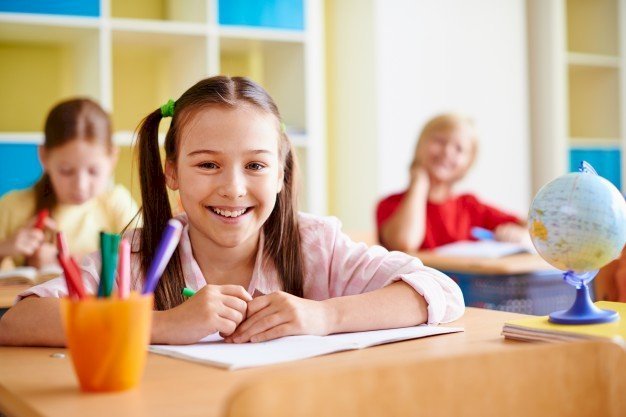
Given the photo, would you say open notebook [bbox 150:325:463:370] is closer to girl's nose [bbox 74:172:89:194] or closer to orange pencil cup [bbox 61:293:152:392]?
orange pencil cup [bbox 61:293:152:392]

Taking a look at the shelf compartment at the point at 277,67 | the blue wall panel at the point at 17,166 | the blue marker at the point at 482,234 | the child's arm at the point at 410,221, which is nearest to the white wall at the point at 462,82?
the shelf compartment at the point at 277,67

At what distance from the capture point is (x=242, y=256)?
1.62 metres

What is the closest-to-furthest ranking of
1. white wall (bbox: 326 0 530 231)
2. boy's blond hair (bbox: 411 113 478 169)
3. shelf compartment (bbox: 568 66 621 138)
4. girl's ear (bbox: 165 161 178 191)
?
girl's ear (bbox: 165 161 178 191)
boy's blond hair (bbox: 411 113 478 169)
white wall (bbox: 326 0 530 231)
shelf compartment (bbox: 568 66 621 138)

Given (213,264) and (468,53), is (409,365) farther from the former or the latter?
(468,53)

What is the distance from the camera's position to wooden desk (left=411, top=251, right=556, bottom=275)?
9.16ft

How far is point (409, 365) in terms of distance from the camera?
0.76 meters

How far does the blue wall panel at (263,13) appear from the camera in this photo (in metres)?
4.01

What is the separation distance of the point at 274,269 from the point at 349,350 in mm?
454

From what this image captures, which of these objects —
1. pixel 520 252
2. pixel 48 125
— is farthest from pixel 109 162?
pixel 520 252

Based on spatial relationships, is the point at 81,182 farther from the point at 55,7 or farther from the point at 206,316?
the point at 206,316

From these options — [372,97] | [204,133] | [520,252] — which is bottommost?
[520,252]

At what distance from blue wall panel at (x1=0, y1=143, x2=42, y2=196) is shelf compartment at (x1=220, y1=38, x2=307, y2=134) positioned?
1011 mm

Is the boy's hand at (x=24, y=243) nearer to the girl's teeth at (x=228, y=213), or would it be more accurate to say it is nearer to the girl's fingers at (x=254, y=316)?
the girl's teeth at (x=228, y=213)

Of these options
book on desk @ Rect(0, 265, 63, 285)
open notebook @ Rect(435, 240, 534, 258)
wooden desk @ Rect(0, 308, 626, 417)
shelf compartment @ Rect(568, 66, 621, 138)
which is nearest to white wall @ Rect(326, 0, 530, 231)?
shelf compartment @ Rect(568, 66, 621, 138)
